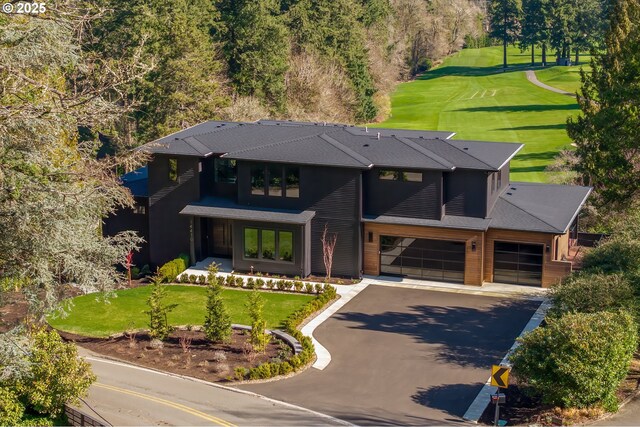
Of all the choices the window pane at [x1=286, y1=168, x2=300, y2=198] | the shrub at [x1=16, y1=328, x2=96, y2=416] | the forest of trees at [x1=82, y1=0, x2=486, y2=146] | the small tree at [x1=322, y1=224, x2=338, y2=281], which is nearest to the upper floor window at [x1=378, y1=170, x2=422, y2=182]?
the small tree at [x1=322, y1=224, x2=338, y2=281]

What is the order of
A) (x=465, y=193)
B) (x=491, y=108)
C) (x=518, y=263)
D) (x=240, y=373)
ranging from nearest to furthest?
Answer: (x=240, y=373)
(x=518, y=263)
(x=465, y=193)
(x=491, y=108)

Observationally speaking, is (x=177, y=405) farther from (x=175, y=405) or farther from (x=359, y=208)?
(x=359, y=208)

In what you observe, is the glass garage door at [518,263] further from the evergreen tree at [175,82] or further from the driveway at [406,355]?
the evergreen tree at [175,82]

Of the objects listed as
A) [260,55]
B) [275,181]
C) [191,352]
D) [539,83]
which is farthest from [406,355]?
[539,83]

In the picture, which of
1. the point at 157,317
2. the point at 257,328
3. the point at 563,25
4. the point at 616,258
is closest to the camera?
the point at 257,328

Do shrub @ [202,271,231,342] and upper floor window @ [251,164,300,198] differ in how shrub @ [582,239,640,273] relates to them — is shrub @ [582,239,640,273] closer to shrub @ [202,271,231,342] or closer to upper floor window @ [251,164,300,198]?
shrub @ [202,271,231,342]
